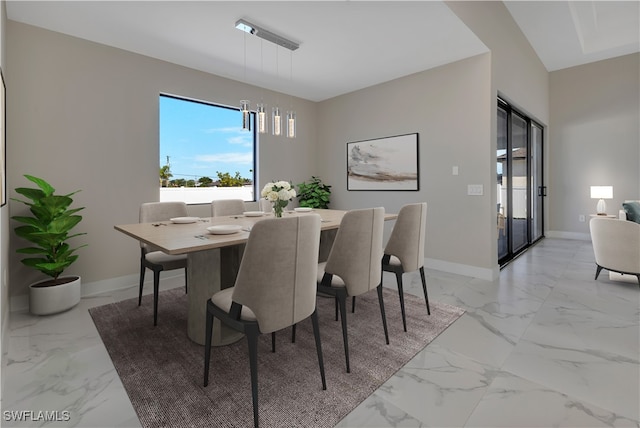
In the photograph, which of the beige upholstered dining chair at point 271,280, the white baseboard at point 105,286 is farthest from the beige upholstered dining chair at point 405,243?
the white baseboard at point 105,286

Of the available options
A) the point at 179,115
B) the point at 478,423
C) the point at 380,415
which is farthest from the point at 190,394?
the point at 179,115

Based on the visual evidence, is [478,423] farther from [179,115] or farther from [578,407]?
[179,115]

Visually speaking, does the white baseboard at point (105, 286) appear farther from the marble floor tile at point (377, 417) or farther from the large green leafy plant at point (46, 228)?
the marble floor tile at point (377, 417)

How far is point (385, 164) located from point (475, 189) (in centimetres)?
135

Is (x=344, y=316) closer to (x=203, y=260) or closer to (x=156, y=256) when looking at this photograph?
(x=203, y=260)

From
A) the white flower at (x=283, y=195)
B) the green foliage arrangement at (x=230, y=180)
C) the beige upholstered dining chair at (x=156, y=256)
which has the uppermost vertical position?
the green foliage arrangement at (x=230, y=180)

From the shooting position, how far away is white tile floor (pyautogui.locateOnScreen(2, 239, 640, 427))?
150 centimetres

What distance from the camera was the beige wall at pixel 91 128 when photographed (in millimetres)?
2822

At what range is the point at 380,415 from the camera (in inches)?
59.1

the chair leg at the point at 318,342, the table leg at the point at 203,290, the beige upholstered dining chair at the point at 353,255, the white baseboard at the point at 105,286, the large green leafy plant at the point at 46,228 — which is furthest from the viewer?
the white baseboard at the point at 105,286

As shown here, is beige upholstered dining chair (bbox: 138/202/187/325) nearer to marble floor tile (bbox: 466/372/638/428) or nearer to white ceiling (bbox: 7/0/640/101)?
white ceiling (bbox: 7/0/640/101)

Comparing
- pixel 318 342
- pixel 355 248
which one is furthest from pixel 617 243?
pixel 318 342

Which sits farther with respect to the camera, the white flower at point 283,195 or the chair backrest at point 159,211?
the chair backrest at point 159,211

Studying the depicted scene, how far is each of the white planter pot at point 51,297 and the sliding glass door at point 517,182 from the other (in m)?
4.73
